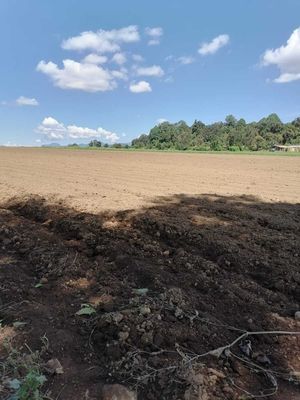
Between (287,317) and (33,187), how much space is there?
8.83 metres

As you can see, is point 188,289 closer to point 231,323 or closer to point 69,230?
point 231,323

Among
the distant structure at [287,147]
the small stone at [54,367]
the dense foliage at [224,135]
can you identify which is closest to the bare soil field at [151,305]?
the small stone at [54,367]

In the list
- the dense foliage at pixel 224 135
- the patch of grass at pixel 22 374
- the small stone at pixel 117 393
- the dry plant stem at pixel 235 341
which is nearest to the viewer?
the patch of grass at pixel 22 374

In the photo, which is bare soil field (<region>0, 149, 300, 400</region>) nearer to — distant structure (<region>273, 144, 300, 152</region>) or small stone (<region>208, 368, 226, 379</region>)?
small stone (<region>208, 368, 226, 379</region>)

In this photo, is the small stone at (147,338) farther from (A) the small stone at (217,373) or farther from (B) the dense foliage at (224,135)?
(B) the dense foliage at (224,135)

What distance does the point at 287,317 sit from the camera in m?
3.71

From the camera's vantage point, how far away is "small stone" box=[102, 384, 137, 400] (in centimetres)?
249

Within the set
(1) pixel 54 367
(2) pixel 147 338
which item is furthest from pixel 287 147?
(1) pixel 54 367

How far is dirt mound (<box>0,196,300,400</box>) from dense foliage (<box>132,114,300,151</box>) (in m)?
83.6

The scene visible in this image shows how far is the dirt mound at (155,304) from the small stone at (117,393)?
8 cm

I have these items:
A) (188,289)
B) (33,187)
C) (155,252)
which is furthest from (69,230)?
(33,187)

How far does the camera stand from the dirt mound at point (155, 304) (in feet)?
9.09

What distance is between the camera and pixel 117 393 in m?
2.51

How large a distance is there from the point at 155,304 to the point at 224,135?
115462 millimetres
